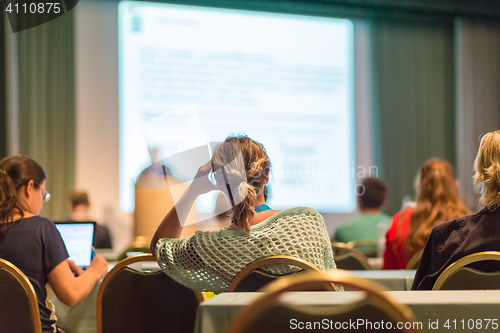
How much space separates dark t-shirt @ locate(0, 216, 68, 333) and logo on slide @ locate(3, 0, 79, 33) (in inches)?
178

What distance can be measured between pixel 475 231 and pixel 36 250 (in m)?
1.34

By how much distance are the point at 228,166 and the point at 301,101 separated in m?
4.66

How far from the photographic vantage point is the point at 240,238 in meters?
1.18

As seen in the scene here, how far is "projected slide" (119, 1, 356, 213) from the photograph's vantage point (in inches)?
208

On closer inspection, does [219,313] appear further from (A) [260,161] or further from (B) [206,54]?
(B) [206,54]

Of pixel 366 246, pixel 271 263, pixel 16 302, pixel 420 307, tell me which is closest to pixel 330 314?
pixel 420 307

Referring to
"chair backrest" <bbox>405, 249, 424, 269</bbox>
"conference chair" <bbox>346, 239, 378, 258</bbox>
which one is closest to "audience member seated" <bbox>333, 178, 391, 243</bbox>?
"conference chair" <bbox>346, 239, 378, 258</bbox>

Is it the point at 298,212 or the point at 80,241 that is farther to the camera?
the point at 80,241

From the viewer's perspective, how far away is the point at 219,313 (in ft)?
2.42

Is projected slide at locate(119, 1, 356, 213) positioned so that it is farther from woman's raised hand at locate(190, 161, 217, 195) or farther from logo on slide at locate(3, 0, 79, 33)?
woman's raised hand at locate(190, 161, 217, 195)

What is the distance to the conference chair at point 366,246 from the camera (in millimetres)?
3115

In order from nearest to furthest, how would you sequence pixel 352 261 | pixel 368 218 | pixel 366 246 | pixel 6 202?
1. pixel 6 202
2. pixel 352 261
3. pixel 366 246
4. pixel 368 218

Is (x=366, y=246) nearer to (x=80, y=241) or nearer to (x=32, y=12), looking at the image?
(x=80, y=241)

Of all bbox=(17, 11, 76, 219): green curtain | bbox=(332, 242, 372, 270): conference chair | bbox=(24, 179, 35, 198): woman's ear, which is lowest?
bbox=(332, 242, 372, 270): conference chair
